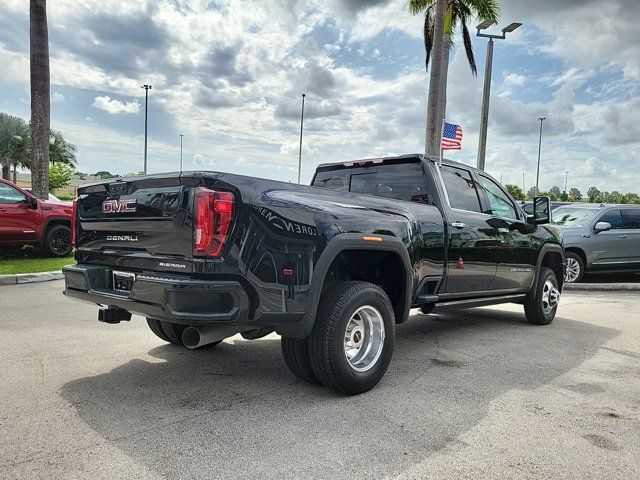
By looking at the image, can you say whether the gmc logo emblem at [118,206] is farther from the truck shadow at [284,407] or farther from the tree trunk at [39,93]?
the tree trunk at [39,93]

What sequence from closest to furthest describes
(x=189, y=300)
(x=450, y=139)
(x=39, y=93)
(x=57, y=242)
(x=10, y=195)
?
(x=189, y=300), (x=10, y=195), (x=57, y=242), (x=39, y=93), (x=450, y=139)

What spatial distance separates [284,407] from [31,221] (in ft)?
30.1

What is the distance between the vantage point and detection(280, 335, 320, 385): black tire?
3.76 m

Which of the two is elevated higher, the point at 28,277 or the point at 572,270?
the point at 572,270

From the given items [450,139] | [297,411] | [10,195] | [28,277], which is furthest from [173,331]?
[450,139]

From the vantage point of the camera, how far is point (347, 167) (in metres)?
5.72

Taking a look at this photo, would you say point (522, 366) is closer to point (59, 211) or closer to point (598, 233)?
point (598, 233)

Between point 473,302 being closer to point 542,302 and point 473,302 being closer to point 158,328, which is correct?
point 542,302

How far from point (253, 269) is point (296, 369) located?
104 centimetres

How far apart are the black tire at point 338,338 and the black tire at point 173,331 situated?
1593 mm

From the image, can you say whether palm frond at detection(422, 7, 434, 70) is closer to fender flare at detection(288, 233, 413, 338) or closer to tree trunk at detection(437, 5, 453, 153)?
tree trunk at detection(437, 5, 453, 153)

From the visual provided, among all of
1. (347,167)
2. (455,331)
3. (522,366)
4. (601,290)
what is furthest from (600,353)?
(601,290)

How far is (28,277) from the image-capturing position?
8.90 m

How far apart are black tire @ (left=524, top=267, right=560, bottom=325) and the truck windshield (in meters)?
5.00
